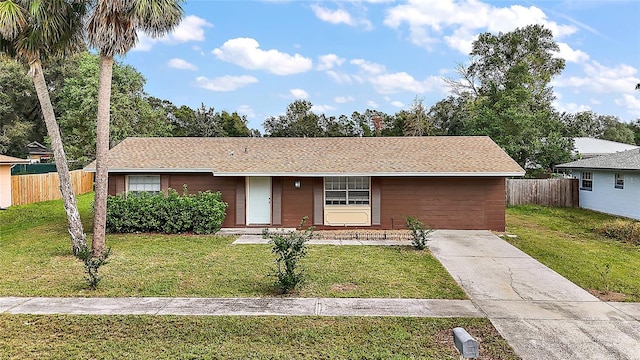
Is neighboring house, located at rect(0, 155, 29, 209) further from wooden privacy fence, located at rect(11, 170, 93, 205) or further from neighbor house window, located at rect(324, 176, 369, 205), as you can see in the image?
neighbor house window, located at rect(324, 176, 369, 205)

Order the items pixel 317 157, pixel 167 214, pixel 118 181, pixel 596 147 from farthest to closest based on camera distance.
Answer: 1. pixel 596 147
2. pixel 317 157
3. pixel 118 181
4. pixel 167 214

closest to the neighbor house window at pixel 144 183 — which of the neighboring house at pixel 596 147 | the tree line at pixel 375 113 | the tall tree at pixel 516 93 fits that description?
the tree line at pixel 375 113

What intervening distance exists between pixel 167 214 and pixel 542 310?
1085cm

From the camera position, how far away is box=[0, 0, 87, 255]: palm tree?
926 cm

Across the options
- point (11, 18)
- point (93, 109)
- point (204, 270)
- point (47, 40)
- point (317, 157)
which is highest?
point (93, 109)

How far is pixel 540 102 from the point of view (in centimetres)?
3338

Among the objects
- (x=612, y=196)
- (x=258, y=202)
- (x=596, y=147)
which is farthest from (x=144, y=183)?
(x=596, y=147)

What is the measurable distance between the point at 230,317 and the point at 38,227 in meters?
12.4

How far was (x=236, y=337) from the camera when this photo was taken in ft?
17.5

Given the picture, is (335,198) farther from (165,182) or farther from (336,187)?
(165,182)

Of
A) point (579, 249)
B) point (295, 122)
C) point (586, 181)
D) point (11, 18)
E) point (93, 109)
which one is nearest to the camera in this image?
point (11, 18)

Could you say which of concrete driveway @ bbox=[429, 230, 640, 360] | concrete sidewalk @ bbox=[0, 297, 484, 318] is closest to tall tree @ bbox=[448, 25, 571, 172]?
concrete driveway @ bbox=[429, 230, 640, 360]

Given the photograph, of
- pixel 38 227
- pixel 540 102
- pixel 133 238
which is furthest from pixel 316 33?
A: pixel 540 102

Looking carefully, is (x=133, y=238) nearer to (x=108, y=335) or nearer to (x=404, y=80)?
(x=108, y=335)
